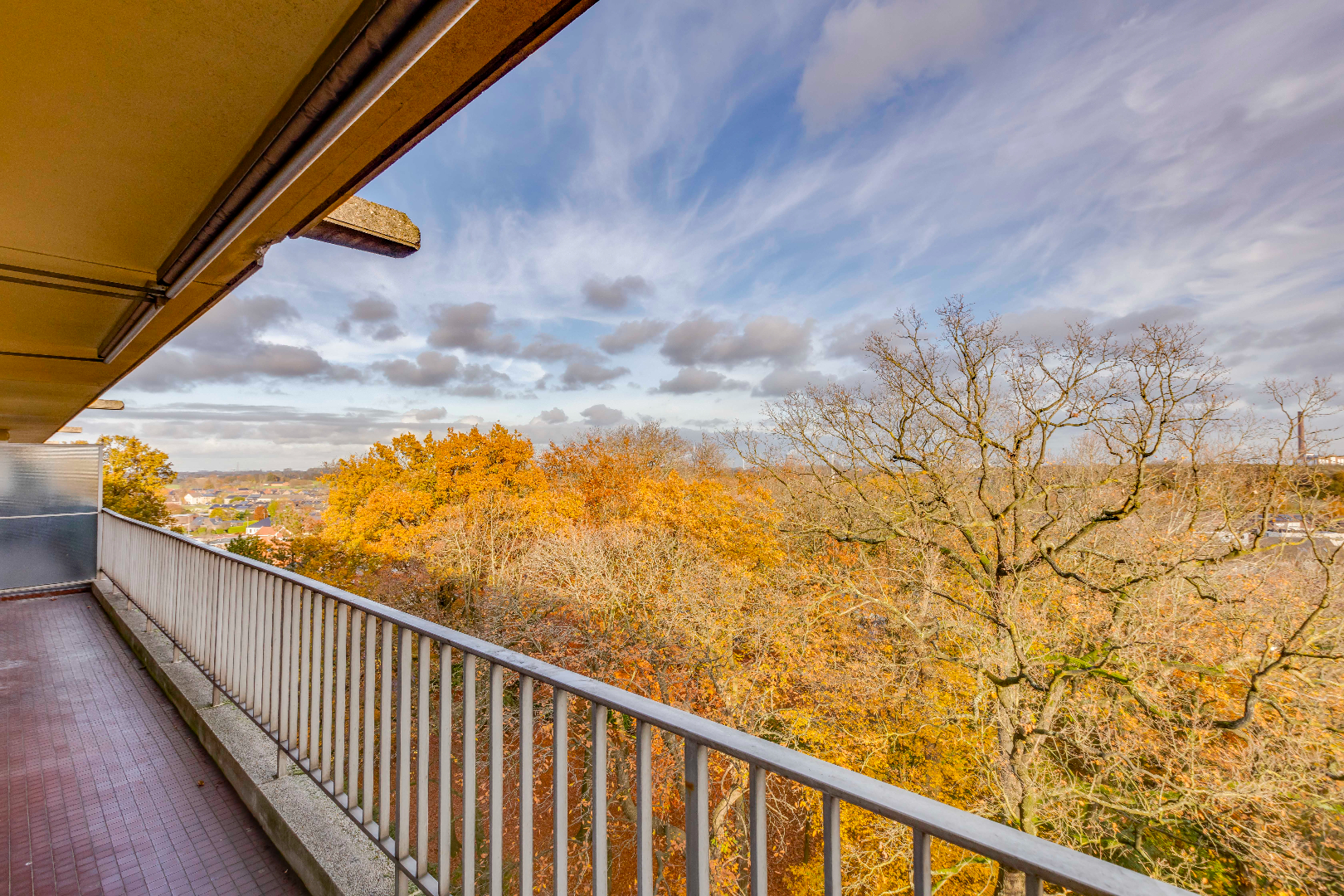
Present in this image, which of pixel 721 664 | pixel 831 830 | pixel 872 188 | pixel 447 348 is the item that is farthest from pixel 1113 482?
pixel 447 348

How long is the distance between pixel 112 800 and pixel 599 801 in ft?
7.94

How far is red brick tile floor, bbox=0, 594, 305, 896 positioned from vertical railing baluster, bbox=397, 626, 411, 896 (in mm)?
574

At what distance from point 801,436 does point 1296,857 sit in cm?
953

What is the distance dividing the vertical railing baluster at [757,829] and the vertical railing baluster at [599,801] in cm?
30

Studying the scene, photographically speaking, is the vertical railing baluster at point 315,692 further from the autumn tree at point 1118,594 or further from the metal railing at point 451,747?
the autumn tree at point 1118,594

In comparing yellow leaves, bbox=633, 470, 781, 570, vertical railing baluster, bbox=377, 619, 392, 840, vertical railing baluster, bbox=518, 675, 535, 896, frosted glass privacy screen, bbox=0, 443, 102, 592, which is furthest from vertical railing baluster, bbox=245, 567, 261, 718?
yellow leaves, bbox=633, 470, 781, 570

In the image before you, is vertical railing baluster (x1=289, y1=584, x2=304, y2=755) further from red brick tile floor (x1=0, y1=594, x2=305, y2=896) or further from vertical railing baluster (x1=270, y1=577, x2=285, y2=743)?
red brick tile floor (x1=0, y1=594, x2=305, y2=896)

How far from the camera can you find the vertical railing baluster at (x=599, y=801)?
38.9 inches

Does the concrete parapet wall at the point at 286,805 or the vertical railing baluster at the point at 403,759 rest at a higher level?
the vertical railing baluster at the point at 403,759

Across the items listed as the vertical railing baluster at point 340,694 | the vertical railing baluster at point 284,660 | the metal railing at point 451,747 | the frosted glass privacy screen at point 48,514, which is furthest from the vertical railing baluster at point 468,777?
the frosted glass privacy screen at point 48,514

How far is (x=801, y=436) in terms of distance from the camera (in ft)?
41.4

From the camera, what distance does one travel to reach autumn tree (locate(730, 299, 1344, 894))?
7473mm

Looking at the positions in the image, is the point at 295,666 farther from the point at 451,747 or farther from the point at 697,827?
the point at 697,827

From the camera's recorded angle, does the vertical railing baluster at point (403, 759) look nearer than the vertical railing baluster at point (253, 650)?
Yes
